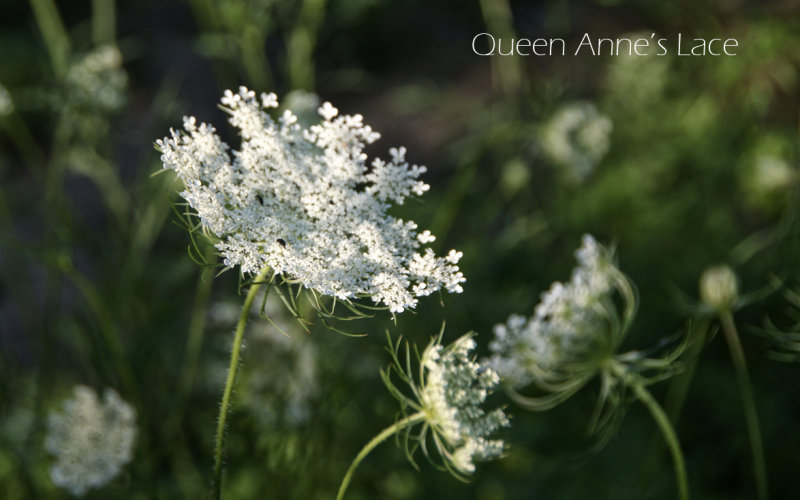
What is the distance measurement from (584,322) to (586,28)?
4.90 metres

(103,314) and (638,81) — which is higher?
(638,81)

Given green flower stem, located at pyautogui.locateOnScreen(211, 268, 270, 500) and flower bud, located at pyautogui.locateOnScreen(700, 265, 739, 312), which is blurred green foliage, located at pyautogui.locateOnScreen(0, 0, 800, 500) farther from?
green flower stem, located at pyautogui.locateOnScreen(211, 268, 270, 500)

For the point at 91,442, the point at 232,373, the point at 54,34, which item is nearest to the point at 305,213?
the point at 232,373

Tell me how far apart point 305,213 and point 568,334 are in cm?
59

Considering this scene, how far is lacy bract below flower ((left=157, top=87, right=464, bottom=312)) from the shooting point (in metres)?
0.80

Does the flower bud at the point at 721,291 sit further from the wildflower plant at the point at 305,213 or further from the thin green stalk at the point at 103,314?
the thin green stalk at the point at 103,314

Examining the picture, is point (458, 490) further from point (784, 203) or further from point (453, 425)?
point (784, 203)

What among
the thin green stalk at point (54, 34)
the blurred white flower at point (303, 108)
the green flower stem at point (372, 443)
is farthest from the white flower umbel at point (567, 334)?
the thin green stalk at point (54, 34)

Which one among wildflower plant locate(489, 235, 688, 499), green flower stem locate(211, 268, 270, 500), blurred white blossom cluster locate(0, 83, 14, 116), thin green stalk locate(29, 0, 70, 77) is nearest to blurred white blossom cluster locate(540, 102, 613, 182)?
wildflower plant locate(489, 235, 688, 499)

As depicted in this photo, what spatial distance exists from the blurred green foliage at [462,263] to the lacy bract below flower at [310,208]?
2.10 feet

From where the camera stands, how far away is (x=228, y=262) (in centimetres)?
76

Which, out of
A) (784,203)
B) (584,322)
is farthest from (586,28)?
(584,322)

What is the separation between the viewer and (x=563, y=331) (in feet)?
3.95

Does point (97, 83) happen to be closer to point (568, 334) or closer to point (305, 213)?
point (305, 213)
